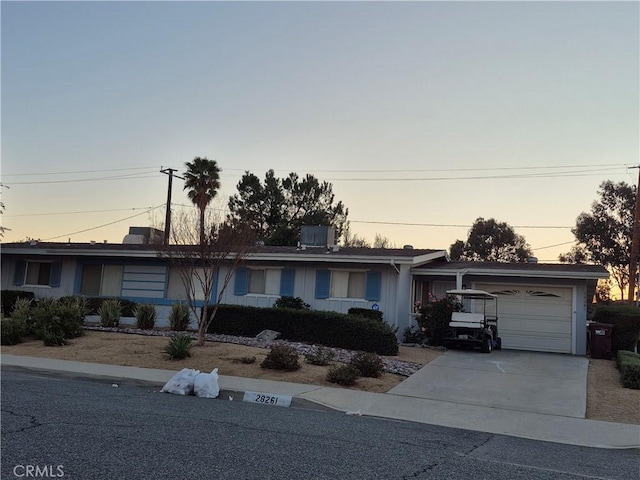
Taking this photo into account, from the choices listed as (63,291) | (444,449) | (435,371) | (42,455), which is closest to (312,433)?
(444,449)

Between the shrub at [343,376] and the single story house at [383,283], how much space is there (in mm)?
7477

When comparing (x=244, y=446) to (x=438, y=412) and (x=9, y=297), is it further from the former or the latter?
(x=9, y=297)


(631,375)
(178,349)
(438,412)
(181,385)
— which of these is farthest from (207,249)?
(631,375)

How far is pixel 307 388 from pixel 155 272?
13.2 metres

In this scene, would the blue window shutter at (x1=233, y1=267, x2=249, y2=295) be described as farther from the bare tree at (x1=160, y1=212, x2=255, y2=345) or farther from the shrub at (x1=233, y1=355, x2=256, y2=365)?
the shrub at (x1=233, y1=355, x2=256, y2=365)

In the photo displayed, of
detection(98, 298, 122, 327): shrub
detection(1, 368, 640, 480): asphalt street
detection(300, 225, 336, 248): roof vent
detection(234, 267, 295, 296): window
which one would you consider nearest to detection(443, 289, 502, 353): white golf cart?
detection(234, 267, 295, 296): window

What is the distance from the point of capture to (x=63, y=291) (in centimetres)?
2370

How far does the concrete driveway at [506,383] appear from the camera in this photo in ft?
34.9

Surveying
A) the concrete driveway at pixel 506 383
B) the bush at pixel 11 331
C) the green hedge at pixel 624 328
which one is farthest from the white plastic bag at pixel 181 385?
the green hedge at pixel 624 328

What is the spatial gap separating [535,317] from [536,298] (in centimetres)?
69

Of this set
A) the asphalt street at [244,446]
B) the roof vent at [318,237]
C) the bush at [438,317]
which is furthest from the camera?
the roof vent at [318,237]

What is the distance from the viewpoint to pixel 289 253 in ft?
66.2

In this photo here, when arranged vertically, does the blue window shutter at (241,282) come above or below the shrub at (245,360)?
above

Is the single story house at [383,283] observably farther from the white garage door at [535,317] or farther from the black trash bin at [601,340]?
the black trash bin at [601,340]
